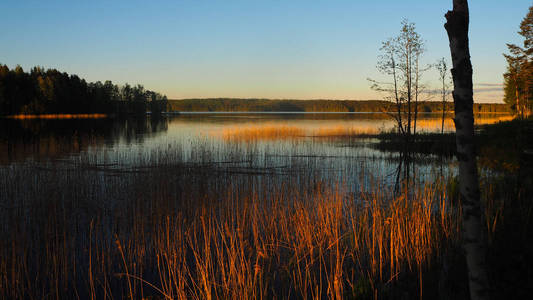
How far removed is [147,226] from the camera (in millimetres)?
7609

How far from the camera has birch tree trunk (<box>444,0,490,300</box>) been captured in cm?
239

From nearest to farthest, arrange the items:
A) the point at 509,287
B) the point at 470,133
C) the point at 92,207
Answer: the point at 470,133
the point at 509,287
the point at 92,207

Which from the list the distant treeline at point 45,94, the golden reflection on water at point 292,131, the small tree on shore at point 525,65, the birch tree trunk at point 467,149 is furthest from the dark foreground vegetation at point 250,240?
the distant treeline at point 45,94

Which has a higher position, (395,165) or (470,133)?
(470,133)

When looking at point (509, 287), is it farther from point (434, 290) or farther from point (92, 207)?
point (92, 207)

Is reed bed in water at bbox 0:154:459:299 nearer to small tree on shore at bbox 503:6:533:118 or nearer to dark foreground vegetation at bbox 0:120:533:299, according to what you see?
dark foreground vegetation at bbox 0:120:533:299

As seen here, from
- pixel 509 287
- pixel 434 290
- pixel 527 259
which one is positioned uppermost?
pixel 527 259

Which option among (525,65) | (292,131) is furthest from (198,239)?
(525,65)

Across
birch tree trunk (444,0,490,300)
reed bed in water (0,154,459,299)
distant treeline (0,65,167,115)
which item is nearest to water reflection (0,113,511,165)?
reed bed in water (0,154,459,299)

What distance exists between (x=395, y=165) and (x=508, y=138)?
9.37 meters

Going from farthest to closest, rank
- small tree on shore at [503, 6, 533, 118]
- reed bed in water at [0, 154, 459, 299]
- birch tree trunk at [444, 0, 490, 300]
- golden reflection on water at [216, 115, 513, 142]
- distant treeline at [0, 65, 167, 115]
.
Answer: distant treeline at [0, 65, 167, 115], small tree on shore at [503, 6, 533, 118], golden reflection on water at [216, 115, 513, 142], reed bed in water at [0, 154, 459, 299], birch tree trunk at [444, 0, 490, 300]

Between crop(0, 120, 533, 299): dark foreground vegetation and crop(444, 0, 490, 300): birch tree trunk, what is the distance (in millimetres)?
1641

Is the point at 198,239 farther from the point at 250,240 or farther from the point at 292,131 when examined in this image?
the point at 292,131

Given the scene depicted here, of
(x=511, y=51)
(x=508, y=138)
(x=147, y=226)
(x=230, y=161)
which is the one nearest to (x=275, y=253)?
(x=147, y=226)
